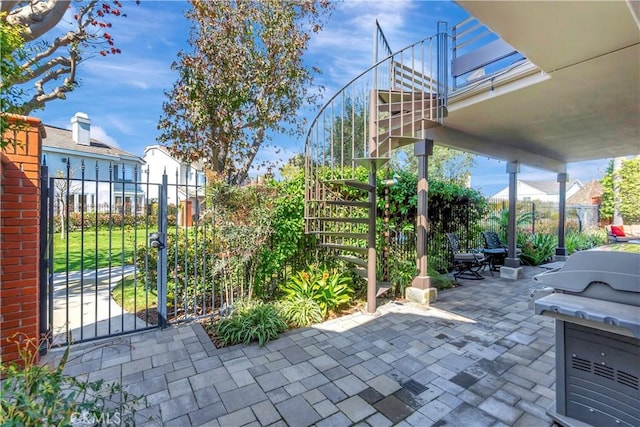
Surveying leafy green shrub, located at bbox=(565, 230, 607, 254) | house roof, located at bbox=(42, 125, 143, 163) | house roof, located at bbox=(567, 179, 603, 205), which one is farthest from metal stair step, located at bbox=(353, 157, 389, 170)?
house roof, located at bbox=(567, 179, 603, 205)

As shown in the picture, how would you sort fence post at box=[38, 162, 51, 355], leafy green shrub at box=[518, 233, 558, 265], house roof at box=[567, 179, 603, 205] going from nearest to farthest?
fence post at box=[38, 162, 51, 355] → leafy green shrub at box=[518, 233, 558, 265] → house roof at box=[567, 179, 603, 205]

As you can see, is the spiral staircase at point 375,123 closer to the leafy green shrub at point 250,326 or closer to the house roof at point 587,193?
the leafy green shrub at point 250,326

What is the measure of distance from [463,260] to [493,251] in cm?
108

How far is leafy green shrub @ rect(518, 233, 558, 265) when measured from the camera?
7.46 m

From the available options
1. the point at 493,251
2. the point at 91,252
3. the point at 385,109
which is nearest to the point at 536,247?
the point at 493,251

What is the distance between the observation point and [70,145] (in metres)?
14.3

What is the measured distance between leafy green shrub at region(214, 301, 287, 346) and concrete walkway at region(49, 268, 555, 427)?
0.12m

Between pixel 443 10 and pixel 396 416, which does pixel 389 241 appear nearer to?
pixel 396 416

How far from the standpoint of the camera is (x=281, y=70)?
5.21 metres

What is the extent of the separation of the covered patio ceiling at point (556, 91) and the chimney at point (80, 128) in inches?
706

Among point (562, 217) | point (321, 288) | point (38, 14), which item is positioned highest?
point (38, 14)

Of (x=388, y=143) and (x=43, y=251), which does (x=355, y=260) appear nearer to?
(x=388, y=143)

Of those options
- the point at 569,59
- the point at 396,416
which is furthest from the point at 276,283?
the point at 569,59

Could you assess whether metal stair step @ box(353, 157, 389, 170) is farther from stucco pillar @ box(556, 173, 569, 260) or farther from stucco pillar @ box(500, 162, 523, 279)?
stucco pillar @ box(556, 173, 569, 260)
